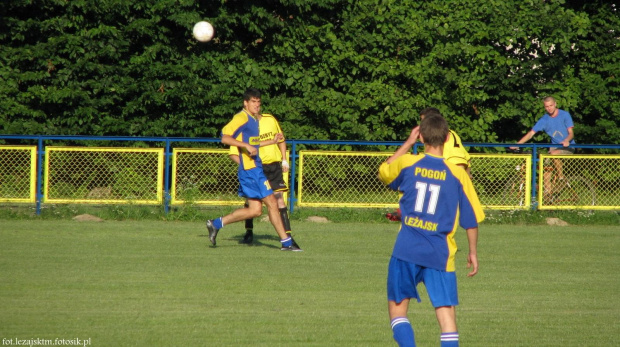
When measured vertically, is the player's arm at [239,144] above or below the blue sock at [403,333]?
above

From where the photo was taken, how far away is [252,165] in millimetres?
10500

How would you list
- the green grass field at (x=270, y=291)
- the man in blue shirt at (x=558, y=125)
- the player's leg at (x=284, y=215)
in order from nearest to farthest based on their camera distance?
the green grass field at (x=270, y=291) → the player's leg at (x=284, y=215) → the man in blue shirt at (x=558, y=125)

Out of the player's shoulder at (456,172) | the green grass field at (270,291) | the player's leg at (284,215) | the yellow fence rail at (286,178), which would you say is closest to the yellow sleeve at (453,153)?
the green grass field at (270,291)

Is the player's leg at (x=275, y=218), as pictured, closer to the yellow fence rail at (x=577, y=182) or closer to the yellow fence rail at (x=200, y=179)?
the yellow fence rail at (x=200, y=179)

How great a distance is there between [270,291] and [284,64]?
34.7 ft

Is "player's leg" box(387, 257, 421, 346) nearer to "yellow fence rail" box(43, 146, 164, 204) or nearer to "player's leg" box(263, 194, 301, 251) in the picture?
"player's leg" box(263, 194, 301, 251)

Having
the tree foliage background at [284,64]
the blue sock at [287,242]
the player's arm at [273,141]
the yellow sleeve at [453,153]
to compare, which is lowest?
the blue sock at [287,242]

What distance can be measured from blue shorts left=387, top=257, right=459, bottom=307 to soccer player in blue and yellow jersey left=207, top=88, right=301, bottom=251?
5.48 m

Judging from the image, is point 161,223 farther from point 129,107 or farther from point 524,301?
point 524,301

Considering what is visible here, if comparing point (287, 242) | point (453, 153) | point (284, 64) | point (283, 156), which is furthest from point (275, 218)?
point (284, 64)

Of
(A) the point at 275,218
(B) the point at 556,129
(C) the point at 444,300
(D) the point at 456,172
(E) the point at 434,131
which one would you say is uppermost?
(B) the point at 556,129

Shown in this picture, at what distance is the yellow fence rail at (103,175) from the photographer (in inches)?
574

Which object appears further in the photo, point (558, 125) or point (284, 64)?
point (284, 64)

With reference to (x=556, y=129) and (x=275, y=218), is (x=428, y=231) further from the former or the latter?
(x=556, y=129)
